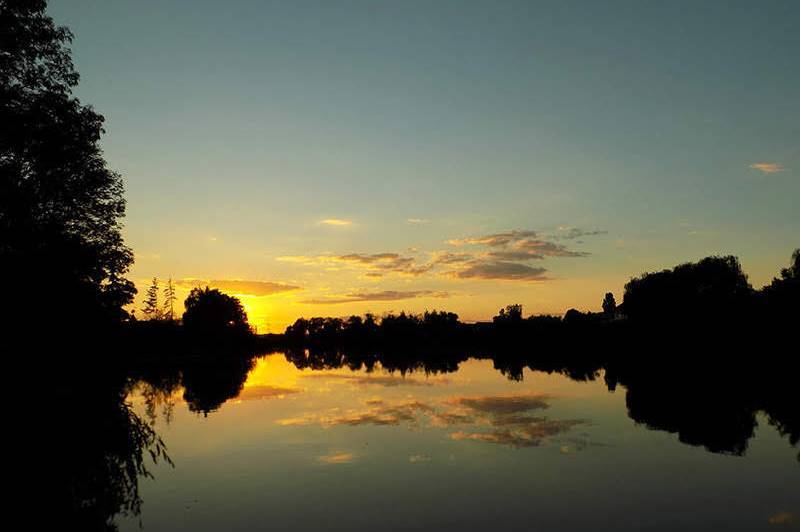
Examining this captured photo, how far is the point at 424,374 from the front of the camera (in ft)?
278

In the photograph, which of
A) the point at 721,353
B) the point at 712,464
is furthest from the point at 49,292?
the point at 721,353

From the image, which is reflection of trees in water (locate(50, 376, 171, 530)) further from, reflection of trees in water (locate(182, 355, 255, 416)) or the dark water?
reflection of trees in water (locate(182, 355, 255, 416))

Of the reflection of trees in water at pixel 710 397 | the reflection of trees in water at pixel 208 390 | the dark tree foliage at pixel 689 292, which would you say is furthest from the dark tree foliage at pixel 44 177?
the dark tree foliage at pixel 689 292

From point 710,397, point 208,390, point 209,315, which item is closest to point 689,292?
point 710,397

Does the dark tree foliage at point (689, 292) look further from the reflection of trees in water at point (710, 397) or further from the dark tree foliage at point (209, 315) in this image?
the dark tree foliage at point (209, 315)

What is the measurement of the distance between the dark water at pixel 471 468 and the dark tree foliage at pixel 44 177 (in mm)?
9027

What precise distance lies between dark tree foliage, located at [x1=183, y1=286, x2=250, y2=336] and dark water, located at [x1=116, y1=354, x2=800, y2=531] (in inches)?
5461

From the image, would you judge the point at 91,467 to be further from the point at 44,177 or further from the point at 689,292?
the point at 689,292

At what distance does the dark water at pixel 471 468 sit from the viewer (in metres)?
19.5

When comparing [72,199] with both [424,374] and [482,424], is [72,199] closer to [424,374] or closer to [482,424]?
[482,424]

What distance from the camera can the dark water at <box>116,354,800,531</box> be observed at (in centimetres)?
1953

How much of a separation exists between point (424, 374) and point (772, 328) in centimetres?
6270

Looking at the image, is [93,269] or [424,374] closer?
[93,269]

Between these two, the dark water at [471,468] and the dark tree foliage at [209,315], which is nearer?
the dark water at [471,468]
